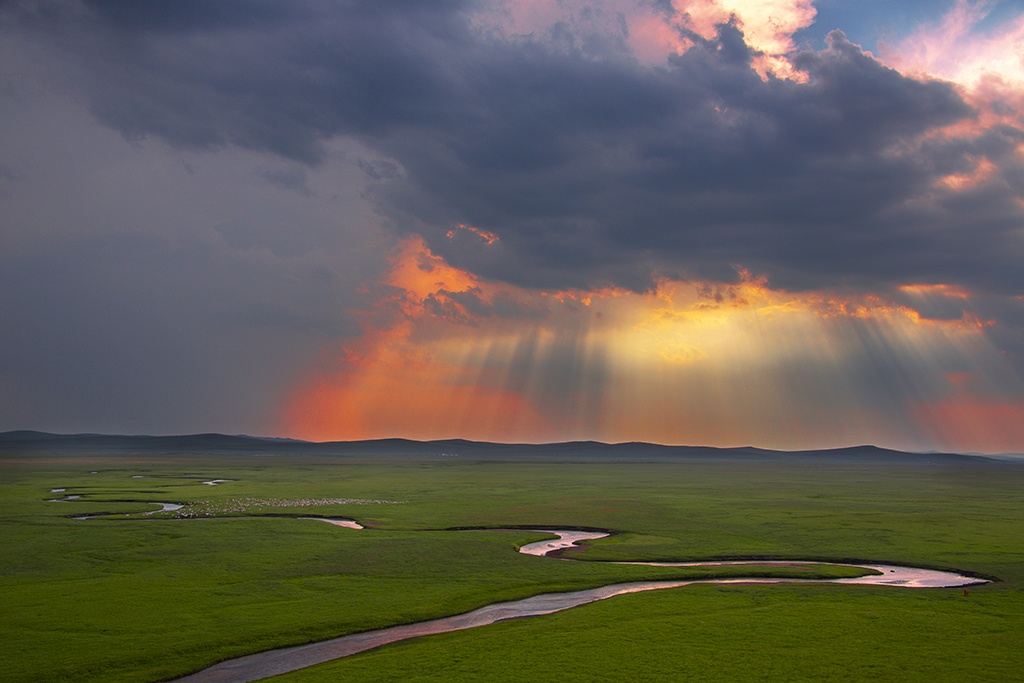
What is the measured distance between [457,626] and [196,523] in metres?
35.8

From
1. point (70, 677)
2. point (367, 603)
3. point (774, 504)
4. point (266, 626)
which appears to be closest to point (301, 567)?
point (367, 603)

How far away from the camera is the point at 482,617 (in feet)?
95.1

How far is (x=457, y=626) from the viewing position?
27.6 meters

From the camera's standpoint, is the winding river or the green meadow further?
the winding river

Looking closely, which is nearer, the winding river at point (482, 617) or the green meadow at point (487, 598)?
the green meadow at point (487, 598)

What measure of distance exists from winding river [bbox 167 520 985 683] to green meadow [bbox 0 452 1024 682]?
69cm

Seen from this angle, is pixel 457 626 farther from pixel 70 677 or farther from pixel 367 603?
pixel 70 677

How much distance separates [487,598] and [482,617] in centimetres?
306

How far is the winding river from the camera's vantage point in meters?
22.5

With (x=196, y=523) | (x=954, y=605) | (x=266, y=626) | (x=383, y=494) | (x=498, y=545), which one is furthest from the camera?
(x=383, y=494)

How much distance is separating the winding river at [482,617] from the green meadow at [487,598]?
2.27 ft

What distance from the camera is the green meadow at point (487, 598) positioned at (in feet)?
72.8

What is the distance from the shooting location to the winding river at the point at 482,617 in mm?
22500

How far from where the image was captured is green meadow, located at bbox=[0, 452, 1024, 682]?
22.2 m
